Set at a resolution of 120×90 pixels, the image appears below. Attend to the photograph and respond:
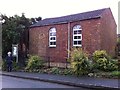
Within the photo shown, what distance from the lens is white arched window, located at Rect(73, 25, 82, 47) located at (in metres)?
28.8

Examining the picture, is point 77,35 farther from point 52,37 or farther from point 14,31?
point 14,31

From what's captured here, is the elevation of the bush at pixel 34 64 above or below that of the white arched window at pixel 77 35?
below

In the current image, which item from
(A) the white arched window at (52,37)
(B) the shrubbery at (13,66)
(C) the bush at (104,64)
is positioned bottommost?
(B) the shrubbery at (13,66)

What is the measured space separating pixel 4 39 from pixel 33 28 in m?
4.05

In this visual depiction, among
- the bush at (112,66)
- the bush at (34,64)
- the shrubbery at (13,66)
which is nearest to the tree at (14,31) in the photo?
the shrubbery at (13,66)

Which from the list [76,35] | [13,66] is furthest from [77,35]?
[13,66]

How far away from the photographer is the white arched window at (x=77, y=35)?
28750 mm

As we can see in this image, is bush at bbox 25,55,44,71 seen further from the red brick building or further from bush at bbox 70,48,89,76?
bush at bbox 70,48,89,76

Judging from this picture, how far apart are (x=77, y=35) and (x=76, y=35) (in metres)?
0.13

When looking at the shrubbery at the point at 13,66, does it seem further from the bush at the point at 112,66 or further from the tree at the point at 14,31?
the bush at the point at 112,66

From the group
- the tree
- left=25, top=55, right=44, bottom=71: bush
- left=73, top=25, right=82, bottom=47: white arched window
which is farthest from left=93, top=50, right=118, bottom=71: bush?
the tree

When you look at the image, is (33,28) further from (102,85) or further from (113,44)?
(102,85)

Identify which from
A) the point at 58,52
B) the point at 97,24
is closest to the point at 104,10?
the point at 97,24

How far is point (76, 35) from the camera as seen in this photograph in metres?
29.1
